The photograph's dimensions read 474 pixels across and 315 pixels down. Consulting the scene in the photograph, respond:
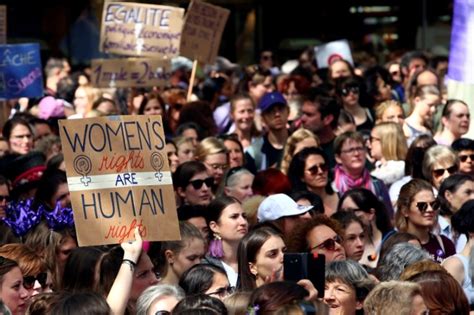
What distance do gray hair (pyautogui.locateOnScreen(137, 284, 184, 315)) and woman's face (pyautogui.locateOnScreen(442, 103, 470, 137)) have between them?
6829 millimetres

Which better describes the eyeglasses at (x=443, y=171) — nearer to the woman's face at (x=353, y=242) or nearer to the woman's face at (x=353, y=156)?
the woman's face at (x=353, y=156)

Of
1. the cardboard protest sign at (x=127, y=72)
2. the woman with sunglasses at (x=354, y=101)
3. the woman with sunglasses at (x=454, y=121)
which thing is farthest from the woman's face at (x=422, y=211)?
the cardboard protest sign at (x=127, y=72)

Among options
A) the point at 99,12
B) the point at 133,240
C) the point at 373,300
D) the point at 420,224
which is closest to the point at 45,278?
the point at 133,240

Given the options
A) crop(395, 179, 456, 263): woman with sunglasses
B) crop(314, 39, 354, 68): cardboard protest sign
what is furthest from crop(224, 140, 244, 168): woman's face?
crop(314, 39, 354, 68): cardboard protest sign

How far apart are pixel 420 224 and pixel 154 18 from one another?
22.6ft

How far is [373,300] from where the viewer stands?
8156 mm

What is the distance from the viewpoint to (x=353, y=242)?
1084 cm

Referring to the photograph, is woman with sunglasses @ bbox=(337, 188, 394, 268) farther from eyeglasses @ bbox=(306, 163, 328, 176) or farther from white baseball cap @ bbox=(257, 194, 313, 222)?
eyeglasses @ bbox=(306, 163, 328, 176)

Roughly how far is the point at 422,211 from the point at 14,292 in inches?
155

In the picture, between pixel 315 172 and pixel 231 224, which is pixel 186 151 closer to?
pixel 315 172

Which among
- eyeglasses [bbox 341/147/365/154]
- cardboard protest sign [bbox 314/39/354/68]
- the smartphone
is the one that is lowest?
cardboard protest sign [bbox 314/39/354/68]

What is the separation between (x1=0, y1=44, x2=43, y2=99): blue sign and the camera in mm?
16531

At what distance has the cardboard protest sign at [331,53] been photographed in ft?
70.7

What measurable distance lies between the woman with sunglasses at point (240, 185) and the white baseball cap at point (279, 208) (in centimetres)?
140
